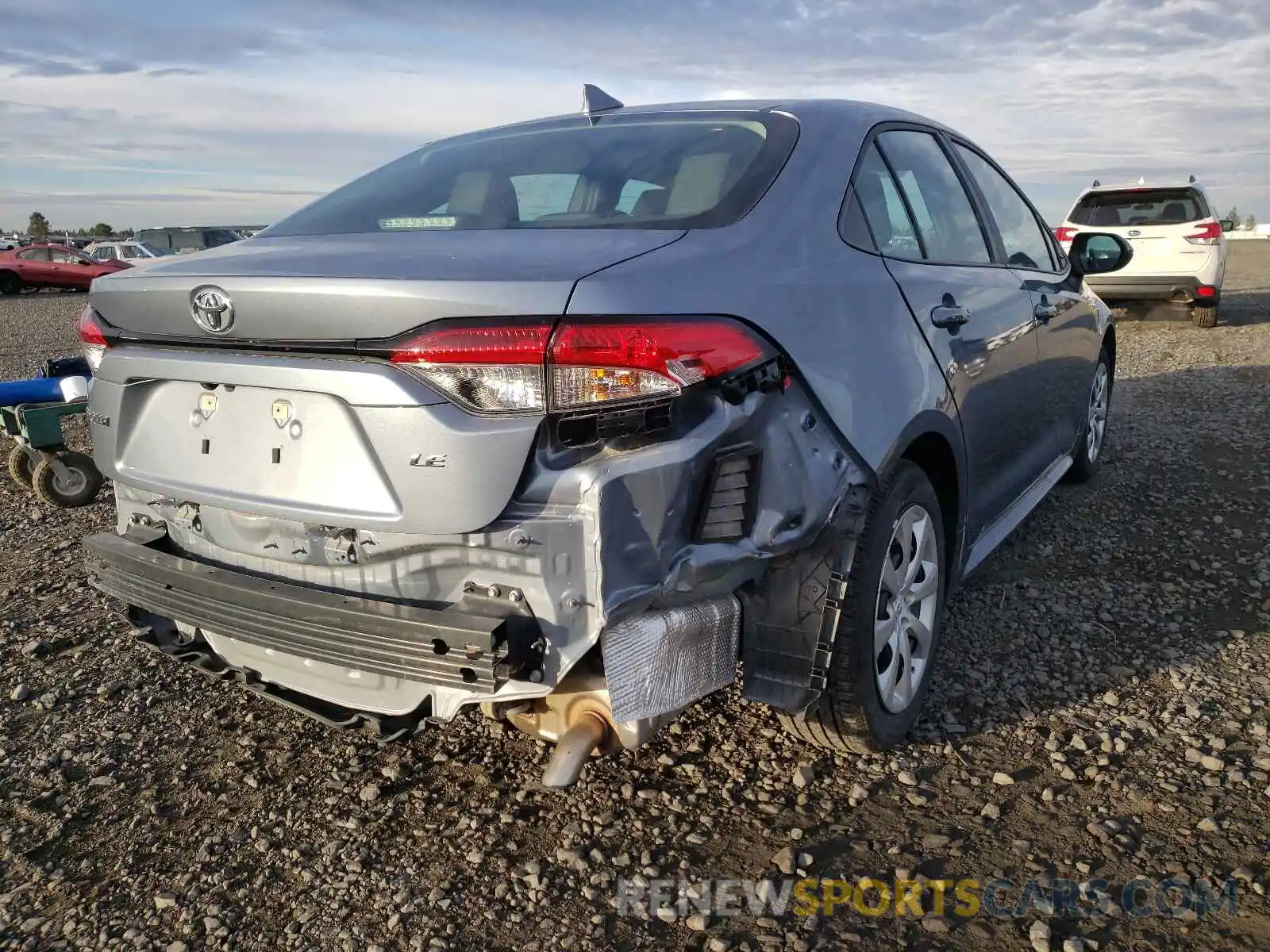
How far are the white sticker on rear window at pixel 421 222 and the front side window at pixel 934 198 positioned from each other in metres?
1.32

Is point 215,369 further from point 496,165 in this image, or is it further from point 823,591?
point 823,591

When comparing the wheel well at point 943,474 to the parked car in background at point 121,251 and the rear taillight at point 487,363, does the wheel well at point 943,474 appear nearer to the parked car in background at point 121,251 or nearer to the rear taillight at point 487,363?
the rear taillight at point 487,363

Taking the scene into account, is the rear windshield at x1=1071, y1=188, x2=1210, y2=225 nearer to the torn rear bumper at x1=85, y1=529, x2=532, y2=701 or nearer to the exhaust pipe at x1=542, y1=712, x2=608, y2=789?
the exhaust pipe at x1=542, y1=712, x2=608, y2=789

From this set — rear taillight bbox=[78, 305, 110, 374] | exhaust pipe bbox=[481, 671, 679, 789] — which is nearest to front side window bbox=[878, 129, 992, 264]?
exhaust pipe bbox=[481, 671, 679, 789]

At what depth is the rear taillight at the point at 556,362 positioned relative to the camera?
1854 millimetres

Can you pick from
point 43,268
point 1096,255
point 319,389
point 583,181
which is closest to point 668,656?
point 319,389

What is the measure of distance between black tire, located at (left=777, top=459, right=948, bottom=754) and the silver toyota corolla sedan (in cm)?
1

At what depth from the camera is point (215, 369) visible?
2.19 meters

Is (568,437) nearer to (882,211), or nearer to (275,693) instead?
(275,693)

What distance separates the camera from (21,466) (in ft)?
19.1

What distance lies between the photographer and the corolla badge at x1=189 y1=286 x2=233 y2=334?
2137 mm

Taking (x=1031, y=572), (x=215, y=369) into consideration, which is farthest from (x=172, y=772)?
(x=1031, y=572)

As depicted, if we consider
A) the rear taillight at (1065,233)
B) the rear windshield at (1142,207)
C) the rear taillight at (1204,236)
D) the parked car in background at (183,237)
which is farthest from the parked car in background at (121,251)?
the rear taillight at (1204,236)

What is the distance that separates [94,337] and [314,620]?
1.05 m
